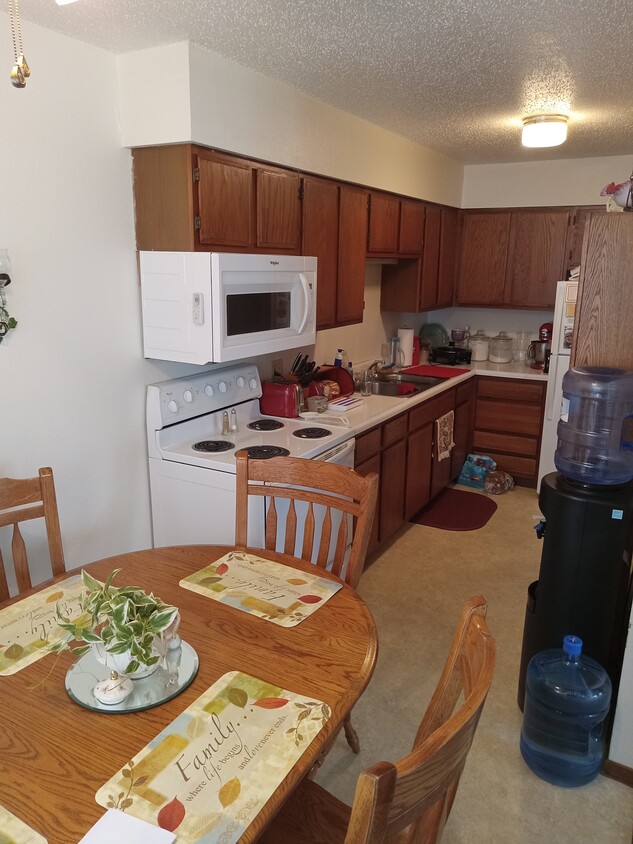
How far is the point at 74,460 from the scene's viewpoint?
2330mm

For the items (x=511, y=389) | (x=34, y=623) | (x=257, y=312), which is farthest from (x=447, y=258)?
(x=34, y=623)

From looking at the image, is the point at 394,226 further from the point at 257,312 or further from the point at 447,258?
the point at 257,312

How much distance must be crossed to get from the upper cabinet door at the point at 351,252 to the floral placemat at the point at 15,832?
2.72 meters

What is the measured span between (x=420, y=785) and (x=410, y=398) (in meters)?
3.01

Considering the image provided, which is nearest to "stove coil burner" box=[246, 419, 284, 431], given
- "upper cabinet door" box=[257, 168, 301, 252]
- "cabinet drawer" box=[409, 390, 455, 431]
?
"upper cabinet door" box=[257, 168, 301, 252]

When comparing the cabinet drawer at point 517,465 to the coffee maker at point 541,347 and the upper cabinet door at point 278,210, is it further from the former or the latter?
the upper cabinet door at point 278,210

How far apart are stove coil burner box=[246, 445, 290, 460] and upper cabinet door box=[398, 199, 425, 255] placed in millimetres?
1934

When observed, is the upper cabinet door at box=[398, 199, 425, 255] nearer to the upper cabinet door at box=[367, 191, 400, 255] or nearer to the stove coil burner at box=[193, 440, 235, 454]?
A: the upper cabinet door at box=[367, 191, 400, 255]

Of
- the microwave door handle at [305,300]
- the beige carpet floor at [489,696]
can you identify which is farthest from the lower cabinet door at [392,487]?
the microwave door handle at [305,300]

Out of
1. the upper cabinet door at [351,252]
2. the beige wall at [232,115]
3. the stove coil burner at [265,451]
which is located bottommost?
the stove coil burner at [265,451]

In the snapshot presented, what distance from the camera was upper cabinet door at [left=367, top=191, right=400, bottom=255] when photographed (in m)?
3.56

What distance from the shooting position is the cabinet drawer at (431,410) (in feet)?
12.2

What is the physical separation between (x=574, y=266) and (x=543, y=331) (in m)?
0.52

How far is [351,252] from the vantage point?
133 inches
